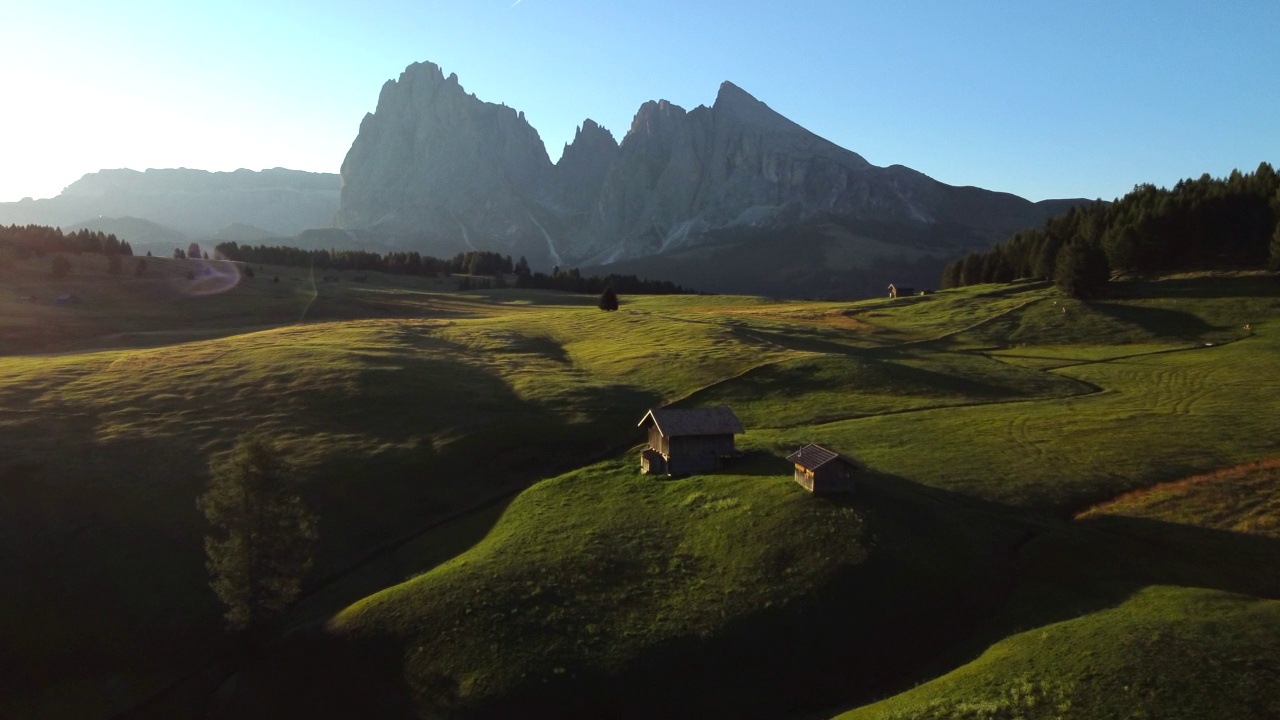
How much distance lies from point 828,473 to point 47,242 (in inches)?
8043

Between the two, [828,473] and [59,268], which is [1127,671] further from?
[59,268]

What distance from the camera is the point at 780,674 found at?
112ft

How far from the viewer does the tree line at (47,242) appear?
163m

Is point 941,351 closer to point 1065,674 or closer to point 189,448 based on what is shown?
point 1065,674

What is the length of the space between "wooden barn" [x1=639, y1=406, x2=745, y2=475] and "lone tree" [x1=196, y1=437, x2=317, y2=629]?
23769mm

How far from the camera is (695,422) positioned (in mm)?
54844

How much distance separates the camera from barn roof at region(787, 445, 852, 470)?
4597 centimetres

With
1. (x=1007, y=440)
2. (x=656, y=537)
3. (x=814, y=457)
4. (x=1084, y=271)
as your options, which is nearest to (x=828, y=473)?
(x=814, y=457)

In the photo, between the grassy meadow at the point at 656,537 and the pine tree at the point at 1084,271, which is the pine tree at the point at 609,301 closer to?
the grassy meadow at the point at 656,537

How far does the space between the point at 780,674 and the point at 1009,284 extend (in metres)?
125

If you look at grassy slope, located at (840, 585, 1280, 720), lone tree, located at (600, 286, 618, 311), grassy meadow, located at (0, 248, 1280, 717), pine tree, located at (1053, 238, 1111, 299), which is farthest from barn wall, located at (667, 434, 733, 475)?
pine tree, located at (1053, 238, 1111, 299)

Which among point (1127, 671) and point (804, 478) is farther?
point (804, 478)

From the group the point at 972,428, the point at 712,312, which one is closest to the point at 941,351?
the point at 972,428

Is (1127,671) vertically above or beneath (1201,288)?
beneath
